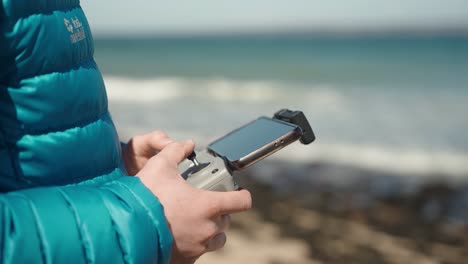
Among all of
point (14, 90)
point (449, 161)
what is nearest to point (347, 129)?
point (449, 161)

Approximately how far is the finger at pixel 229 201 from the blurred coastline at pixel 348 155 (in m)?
1.91

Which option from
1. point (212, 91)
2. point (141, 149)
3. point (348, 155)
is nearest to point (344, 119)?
point (348, 155)

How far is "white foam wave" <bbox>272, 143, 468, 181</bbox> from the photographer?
4.39 metres

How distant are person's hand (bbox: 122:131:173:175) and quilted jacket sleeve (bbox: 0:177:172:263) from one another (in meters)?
0.31

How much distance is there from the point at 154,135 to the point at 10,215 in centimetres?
46

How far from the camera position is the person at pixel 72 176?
0.70 metres

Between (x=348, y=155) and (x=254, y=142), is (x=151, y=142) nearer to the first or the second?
(x=254, y=142)

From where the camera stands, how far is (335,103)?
7.98 meters

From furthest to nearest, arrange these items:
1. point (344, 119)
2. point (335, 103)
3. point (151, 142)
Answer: point (335, 103) < point (344, 119) < point (151, 142)

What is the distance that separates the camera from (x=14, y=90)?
32.0 inches

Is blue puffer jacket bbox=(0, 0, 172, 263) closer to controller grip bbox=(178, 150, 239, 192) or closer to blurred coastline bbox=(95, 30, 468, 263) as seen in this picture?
controller grip bbox=(178, 150, 239, 192)

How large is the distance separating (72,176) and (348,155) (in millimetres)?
4176

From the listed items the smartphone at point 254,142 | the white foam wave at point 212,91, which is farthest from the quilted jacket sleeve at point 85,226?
the white foam wave at point 212,91

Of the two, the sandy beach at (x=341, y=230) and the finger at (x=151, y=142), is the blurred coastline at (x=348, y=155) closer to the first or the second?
the sandy beach at (x=341, y=230)
